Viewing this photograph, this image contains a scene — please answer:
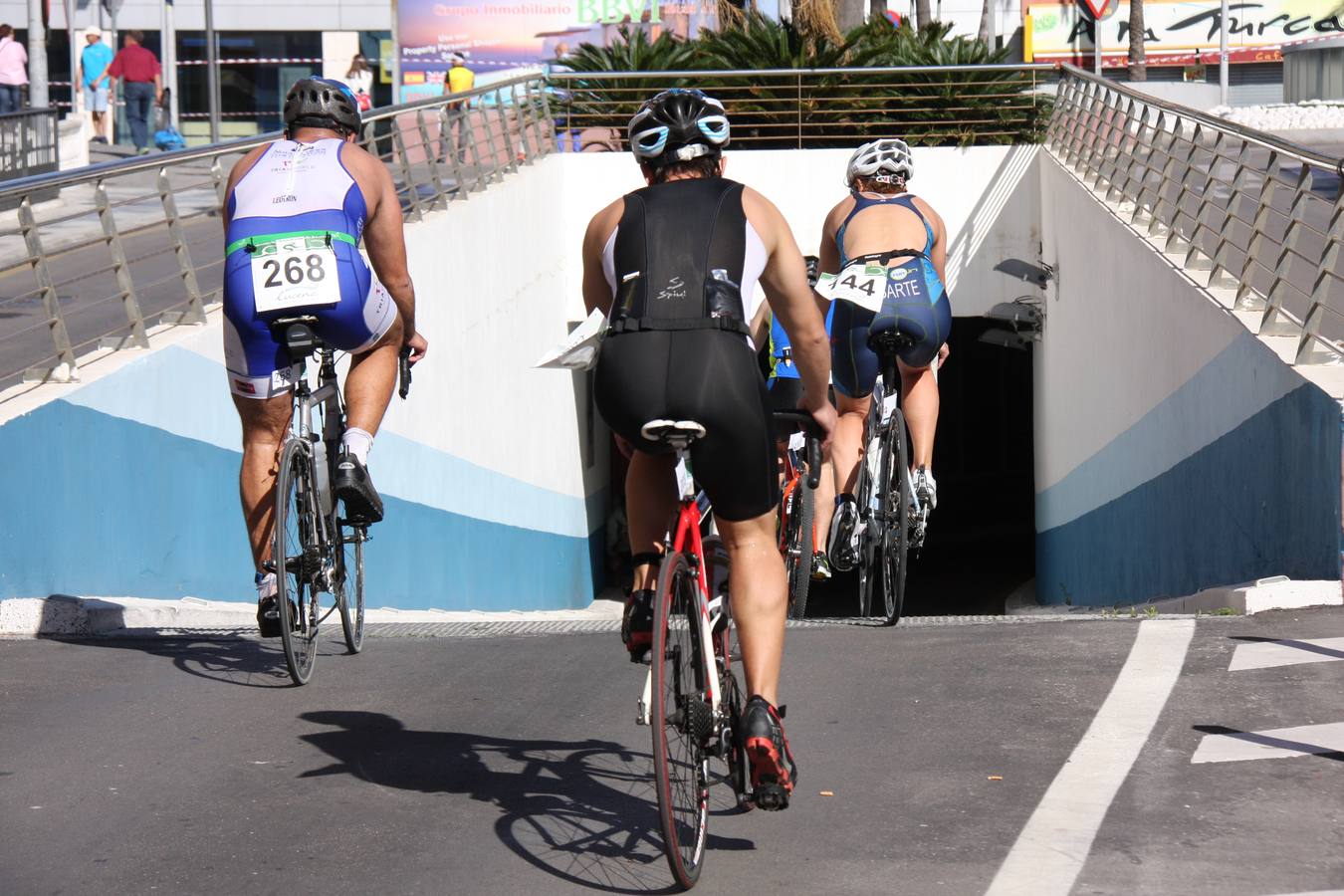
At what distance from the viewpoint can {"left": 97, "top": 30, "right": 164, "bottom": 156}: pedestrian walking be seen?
28.1 metres

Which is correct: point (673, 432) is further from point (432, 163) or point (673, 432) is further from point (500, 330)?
point (500, 330)

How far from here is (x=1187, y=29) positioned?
5106 cm

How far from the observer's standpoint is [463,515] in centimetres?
1563

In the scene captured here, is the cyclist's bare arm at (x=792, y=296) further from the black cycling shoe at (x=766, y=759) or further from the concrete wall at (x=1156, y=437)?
the concrete wall at (x=1156, y=437)

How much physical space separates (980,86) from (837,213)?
548 inches

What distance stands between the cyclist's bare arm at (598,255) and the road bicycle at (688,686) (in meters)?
0.51

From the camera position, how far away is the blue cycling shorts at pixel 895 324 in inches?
310

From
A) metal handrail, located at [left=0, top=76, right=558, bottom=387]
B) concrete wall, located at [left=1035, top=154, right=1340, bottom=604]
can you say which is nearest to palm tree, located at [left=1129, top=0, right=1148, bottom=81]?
metal handrail, located at [left=0, top=76, right=558, bottom=387]

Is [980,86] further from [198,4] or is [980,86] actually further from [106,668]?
[198,4]

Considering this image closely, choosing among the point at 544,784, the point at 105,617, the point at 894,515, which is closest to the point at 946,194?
the point at 894,515

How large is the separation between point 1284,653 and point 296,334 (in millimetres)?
3529

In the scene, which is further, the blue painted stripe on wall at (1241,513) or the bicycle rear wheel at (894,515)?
the bicycle rear wheel at (894,515)

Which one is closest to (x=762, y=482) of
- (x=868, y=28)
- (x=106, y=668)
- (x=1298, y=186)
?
(x=106, y=668)

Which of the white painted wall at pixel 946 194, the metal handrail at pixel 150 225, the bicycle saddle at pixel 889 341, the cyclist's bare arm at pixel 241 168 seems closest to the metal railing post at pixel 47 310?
the metal handrail at pixel 150 225
